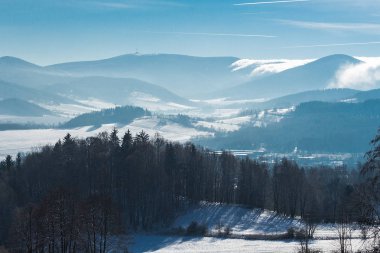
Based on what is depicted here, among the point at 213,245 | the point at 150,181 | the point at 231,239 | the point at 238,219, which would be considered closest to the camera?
the point at 213,245

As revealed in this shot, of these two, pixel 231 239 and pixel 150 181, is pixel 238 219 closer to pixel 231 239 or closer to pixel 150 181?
pixel 231 239

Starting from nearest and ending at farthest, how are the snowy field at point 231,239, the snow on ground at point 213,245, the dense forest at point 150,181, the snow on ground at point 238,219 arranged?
the snow on ground at point 213,245 → the snowy field at point 231,239 → the snow on ground at point 238,219 → the dense forest at point 150,181

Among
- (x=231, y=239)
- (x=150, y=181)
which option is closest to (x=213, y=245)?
(x=231, y=239)

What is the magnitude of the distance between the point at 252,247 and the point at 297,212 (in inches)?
1085

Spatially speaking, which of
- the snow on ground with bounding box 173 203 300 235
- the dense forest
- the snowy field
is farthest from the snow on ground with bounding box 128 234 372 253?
the snow on ground with bounding box 173 203 300 235

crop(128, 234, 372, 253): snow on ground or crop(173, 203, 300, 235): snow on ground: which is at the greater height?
crop(173, 203, 300, 235): snow on ground

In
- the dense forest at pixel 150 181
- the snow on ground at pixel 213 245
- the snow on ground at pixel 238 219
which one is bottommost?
the snow on ground at pixel 213 245

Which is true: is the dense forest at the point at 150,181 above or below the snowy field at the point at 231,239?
above

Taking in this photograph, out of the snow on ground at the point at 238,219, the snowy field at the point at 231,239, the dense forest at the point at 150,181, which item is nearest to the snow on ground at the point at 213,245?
the snowy field at the point at 231,239

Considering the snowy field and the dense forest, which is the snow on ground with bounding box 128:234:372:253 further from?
the dense forest

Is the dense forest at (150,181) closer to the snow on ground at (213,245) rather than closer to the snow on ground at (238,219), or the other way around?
the snow on ground at (238,219)

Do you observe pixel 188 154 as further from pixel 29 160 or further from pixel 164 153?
pixel 29 160

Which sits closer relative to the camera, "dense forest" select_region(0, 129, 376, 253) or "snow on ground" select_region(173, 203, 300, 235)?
"snow on ground" select_region(173, 203, 300, 235)

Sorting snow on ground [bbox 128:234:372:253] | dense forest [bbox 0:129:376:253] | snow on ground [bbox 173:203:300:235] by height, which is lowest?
snow on ground [bbox 128:234:372:253]
